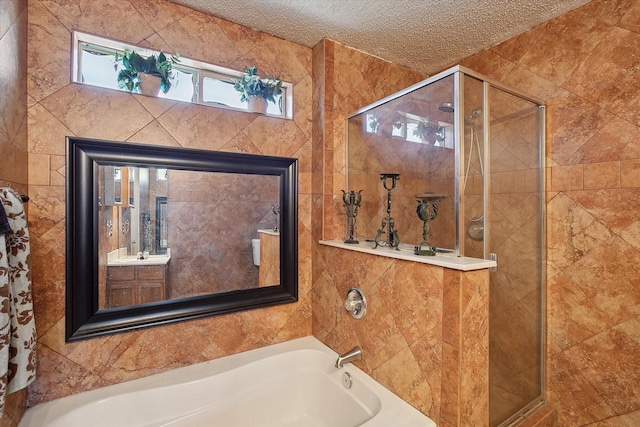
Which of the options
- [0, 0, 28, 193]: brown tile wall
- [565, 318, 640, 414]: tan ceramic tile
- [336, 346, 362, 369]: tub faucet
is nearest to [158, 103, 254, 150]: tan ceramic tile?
[0, 0, 28, 193]: brown tile wall

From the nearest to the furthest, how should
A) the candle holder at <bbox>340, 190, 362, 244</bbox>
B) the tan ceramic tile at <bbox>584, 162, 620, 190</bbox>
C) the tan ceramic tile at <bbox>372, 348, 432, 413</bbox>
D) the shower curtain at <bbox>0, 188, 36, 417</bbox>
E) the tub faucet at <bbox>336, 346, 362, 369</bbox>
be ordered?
the shower curtain at <bbox>0, 188, 36, 417</bbox>, the tan ceramic tile at <bbox>372, 348, 432, 413</bbox>, the tan ceramic tile at <bbox>584, 162, 620, 190</bbox>, the tub faucet at <bbox>336, 346, 362, 369</bbox>, the candle holder at <bbox>340, 190, 362, 244</bbox>

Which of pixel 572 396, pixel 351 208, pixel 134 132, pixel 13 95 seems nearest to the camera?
pixel 13 95

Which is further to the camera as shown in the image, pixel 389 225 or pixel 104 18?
pixel 389 225

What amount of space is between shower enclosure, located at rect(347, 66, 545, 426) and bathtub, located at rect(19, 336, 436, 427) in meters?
0.61

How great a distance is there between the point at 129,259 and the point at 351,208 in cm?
135

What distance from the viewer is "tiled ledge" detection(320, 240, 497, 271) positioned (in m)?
1.14

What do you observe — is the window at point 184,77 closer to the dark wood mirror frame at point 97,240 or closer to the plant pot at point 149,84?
the plant pot at point 149,84

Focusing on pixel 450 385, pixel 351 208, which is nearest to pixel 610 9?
pixel 351 208

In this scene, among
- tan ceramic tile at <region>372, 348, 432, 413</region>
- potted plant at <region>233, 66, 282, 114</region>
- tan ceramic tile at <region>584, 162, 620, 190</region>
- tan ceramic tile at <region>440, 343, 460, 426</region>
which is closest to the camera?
tan ceramic tile at <region>440, 343, 460, 426</region>

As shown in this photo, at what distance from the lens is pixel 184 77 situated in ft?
5.59

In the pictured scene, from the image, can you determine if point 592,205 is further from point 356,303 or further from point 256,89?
point 256,89

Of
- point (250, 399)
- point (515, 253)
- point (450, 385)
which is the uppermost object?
point (515, 253)

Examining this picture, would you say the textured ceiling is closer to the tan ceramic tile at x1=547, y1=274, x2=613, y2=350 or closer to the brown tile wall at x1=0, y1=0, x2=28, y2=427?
the brown tile wall at x1=0, y1=0, x2=28, y2=427

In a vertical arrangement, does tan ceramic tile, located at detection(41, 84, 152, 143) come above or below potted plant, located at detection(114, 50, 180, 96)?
below
